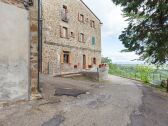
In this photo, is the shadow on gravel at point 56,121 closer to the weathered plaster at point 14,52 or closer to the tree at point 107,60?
the weathered plaster at point 14,52

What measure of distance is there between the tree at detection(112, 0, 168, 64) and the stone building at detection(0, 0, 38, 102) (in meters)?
8.58

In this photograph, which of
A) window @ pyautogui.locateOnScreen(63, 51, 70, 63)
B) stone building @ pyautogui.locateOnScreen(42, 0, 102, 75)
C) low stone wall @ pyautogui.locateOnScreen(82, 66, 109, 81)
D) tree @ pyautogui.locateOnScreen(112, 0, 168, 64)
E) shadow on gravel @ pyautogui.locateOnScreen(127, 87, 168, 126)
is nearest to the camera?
shadow on gravel @ pyautogui.locateOnScreen(127, 87, 168, 126)

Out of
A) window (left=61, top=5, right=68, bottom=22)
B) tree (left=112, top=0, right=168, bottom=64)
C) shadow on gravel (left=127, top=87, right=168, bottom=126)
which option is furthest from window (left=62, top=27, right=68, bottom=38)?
shadow on gravel (left=127, top=87, right=168, bottom=126)

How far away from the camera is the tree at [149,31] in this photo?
1702 cm

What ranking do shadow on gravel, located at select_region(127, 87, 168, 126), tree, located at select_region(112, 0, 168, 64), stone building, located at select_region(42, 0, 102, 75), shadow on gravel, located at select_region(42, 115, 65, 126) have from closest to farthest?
shadow on gravel, located at select_region(42, 115, 65, 126) < shadow on gravel, located at select_region(127, 87, 168, 126) < tree, located at select_region(112, 0, 168, 64) < stone building, located at select_region(42, 0, 102, 75)

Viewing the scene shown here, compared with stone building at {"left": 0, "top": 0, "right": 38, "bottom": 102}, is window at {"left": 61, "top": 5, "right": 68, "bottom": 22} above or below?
above

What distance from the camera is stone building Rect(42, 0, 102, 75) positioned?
2723 centimetres

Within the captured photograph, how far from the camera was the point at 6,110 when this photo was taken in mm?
9242

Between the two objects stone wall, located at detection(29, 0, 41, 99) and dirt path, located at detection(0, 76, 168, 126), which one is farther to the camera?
stone wall, located at detection(29, 0, 41, 99)

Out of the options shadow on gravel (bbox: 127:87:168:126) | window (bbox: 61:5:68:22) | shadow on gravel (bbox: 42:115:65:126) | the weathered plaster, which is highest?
window (bbox: 61:5:68:22)

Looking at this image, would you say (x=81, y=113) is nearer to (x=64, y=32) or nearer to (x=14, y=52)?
(x=14, y=52)

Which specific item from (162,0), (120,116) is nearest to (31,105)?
(120,116)

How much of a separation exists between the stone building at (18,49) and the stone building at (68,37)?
49.3 ft

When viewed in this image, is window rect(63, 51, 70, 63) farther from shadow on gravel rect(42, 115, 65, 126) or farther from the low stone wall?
shadow on gravel rect(42, 115, 65, 126)
